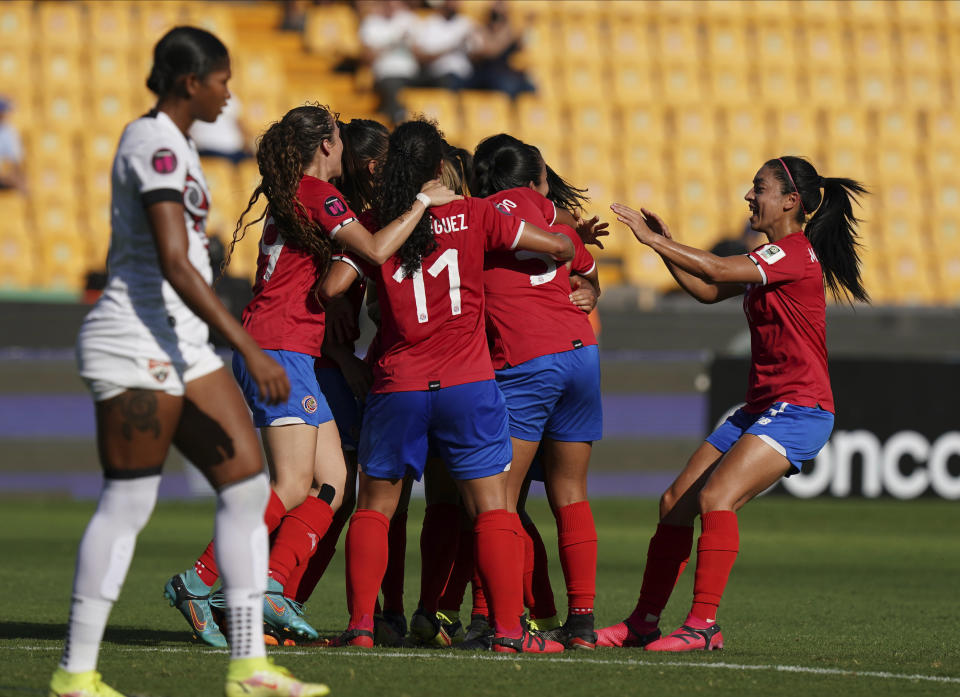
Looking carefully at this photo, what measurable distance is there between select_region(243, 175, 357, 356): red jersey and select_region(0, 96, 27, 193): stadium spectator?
1151 centimetres

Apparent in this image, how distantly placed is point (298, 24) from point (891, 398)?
1105 centimetres

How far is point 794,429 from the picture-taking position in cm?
608

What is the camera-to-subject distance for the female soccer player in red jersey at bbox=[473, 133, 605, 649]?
605 cm

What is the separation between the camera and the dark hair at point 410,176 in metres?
5.67

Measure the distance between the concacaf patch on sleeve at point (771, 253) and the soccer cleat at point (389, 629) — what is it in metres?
2.17

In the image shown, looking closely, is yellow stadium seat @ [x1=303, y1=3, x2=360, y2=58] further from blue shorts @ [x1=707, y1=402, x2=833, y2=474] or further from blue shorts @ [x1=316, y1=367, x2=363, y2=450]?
blue shorts @ [x1=707, y1=402, x2=833, y2=474]

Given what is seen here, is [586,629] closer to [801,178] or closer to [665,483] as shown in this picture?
[801,178]

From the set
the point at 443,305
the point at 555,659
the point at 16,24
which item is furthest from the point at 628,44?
the point at 555,659

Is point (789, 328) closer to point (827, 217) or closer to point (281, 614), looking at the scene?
point (827, 217)

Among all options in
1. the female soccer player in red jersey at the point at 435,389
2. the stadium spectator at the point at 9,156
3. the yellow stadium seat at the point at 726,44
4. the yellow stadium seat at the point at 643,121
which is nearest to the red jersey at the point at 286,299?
the female soccer player in red jersey at the point at 435,389

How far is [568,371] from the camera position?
20.0 ft

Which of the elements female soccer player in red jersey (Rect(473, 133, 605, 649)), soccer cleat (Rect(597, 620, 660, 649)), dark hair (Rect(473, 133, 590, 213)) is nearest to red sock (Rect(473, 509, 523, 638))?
female soccer player in red jersey (Rect(473, 133, 605, 649))

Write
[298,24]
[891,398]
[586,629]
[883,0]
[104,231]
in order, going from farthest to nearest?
[883,0] → [298,24] → [104,231] → [891,398] → [586,629]

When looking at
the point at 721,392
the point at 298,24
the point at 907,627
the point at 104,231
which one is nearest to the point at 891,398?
the point at 721,392
